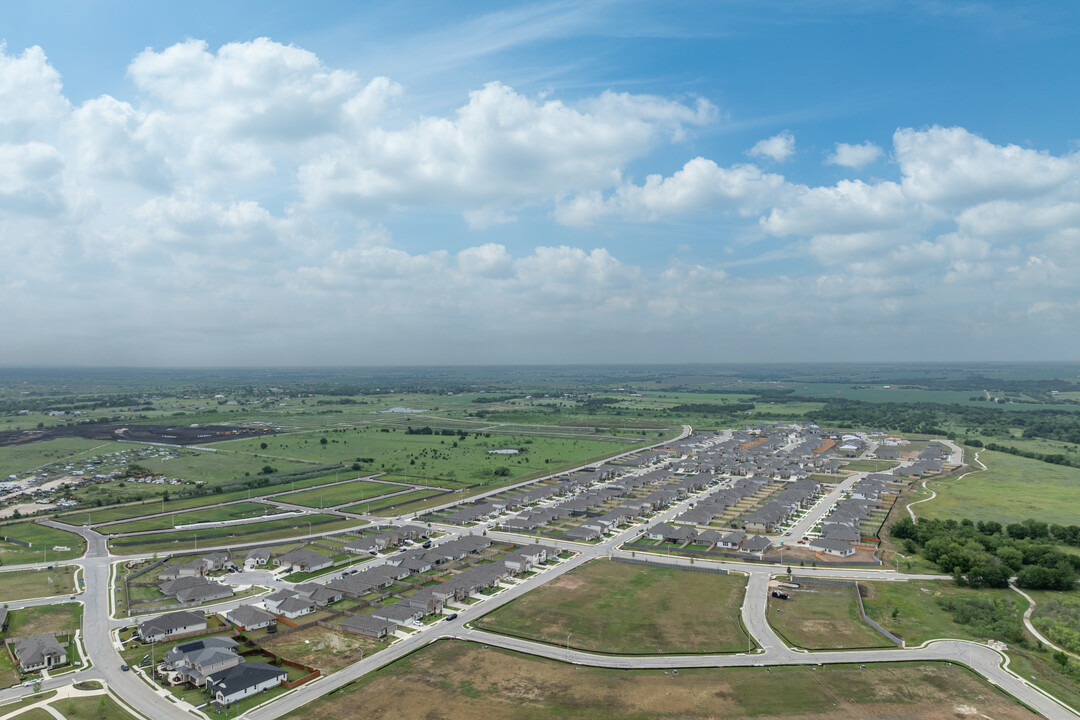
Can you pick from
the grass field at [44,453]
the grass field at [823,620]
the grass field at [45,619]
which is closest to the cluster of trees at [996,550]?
the grass field at [823,620]

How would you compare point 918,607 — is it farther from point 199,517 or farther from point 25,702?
point 199,517

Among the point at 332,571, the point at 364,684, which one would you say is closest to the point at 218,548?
the point at 332,571

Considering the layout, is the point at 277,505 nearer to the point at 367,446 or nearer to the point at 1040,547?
the point at 367,446

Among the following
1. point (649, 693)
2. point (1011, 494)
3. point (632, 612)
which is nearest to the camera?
point (649, 693)

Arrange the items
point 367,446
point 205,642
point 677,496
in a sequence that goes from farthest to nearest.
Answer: point 367,446 < point 677,496 < point 205,642

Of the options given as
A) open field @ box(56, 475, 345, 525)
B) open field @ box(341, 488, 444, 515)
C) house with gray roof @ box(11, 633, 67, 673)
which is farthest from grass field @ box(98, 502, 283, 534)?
house with gray roof @ box(11, 633, 67, 673)

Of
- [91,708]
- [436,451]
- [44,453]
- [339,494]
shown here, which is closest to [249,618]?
[91,708]
